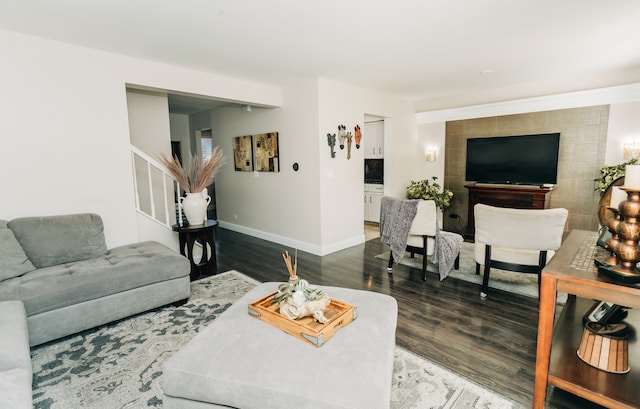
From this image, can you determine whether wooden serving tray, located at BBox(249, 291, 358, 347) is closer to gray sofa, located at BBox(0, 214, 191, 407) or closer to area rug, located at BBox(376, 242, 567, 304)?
gray sofa, located at BBox(0, 214, 191, 407)

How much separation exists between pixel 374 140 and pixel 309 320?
533 centimetres

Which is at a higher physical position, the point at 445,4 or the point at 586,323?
the point at 445,4

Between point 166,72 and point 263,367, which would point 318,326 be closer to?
point 263,367

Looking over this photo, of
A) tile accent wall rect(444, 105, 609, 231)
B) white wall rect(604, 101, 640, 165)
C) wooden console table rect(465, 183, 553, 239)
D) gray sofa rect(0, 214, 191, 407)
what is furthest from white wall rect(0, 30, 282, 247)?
white wall rect(604, 101, 640, 165)

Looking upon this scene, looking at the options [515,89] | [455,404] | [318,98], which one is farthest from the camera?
[515,89]

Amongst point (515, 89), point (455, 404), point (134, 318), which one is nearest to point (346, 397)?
point (455, 404)

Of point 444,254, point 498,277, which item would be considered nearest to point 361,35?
point 444,254

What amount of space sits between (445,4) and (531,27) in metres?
1.07

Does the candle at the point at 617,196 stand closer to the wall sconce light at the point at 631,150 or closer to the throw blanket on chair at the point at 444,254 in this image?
the throw blanket on chair at the point at 444,254

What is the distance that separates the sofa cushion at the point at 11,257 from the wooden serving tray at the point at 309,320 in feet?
6.98

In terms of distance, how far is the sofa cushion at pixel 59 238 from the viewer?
2.72 m

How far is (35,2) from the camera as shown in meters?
2.31

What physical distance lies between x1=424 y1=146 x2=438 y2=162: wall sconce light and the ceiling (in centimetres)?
178

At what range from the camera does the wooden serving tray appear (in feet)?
5.12
